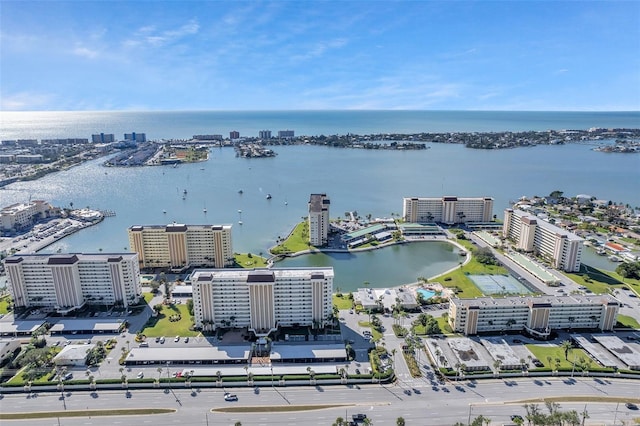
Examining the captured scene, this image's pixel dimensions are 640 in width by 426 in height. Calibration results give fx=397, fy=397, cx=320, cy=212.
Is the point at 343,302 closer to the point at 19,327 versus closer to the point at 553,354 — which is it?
the point at 553,354

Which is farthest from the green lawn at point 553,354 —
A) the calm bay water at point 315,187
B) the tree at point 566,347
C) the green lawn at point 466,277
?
the calm bay water at point 315,187

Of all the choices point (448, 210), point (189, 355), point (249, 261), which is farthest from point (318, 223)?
point (189, 355)

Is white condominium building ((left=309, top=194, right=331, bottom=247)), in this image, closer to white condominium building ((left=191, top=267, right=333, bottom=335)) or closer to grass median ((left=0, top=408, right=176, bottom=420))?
white condominium building ((left=191, top=267, right=333, bottom=335))

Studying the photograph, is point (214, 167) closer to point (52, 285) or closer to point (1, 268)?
point (1, 268)

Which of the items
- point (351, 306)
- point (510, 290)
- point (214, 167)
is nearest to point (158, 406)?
point (351, 306)

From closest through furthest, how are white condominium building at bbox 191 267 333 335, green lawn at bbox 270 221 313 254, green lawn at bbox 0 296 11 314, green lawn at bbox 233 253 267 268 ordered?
1. white condominium building at bbox 191 267 333 335
2. green lawn at bbox 0 296 11 314
3. green lawn at bbox 233 253 267 268
4. green lawn at bbox 270 221 313 254

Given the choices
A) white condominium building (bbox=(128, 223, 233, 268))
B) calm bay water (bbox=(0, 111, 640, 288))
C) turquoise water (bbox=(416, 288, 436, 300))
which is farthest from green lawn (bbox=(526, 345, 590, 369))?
white condominium building (bbox=(128, 223, 233, 268))
